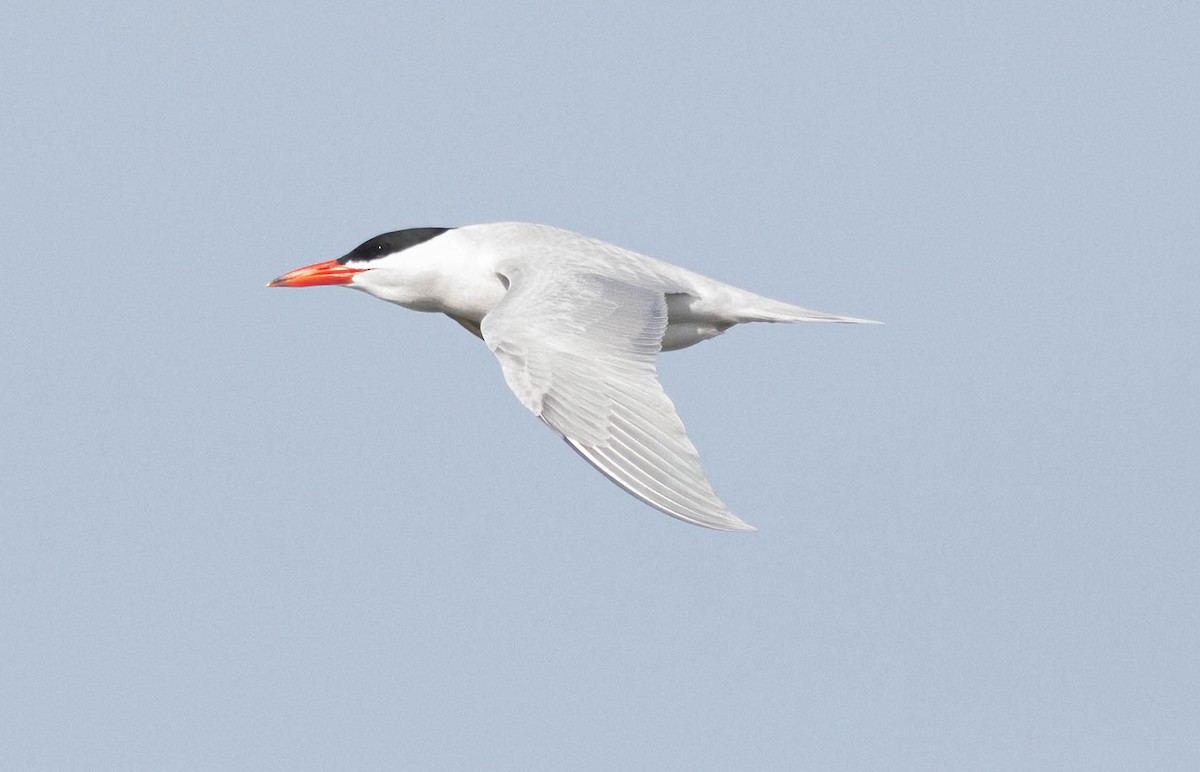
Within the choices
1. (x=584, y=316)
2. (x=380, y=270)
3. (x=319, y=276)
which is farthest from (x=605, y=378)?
(x=319, y=276)

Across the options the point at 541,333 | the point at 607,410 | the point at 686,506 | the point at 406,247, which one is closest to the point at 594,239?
the point at 406,247

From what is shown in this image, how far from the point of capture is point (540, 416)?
759 cm

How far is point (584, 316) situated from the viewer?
330 inches

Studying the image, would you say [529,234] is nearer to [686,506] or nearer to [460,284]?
[460,284]

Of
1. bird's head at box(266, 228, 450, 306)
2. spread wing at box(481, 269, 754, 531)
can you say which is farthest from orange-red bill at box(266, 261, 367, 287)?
spread wing at box(481, 269, 754, 531)

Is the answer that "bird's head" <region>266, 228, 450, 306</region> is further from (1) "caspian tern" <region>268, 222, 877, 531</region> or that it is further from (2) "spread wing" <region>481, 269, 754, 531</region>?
(2) "spread wing" <region>481, 269, 754, 531</region>

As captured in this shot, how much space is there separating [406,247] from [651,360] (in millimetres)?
2286

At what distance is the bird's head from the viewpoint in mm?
9750

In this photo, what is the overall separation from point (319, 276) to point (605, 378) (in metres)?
2.76

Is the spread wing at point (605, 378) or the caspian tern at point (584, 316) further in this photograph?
the caspian tern at point (584, 316)

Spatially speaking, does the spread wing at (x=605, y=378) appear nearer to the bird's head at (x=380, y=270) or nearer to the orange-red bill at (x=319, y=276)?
the bird's head at (x=380, y=270)

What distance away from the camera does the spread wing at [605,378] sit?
23.7ft

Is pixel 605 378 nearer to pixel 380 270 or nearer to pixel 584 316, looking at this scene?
pixel 584 316

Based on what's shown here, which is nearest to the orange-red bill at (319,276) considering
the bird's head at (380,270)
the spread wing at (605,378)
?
the bird's head at (380,270)
